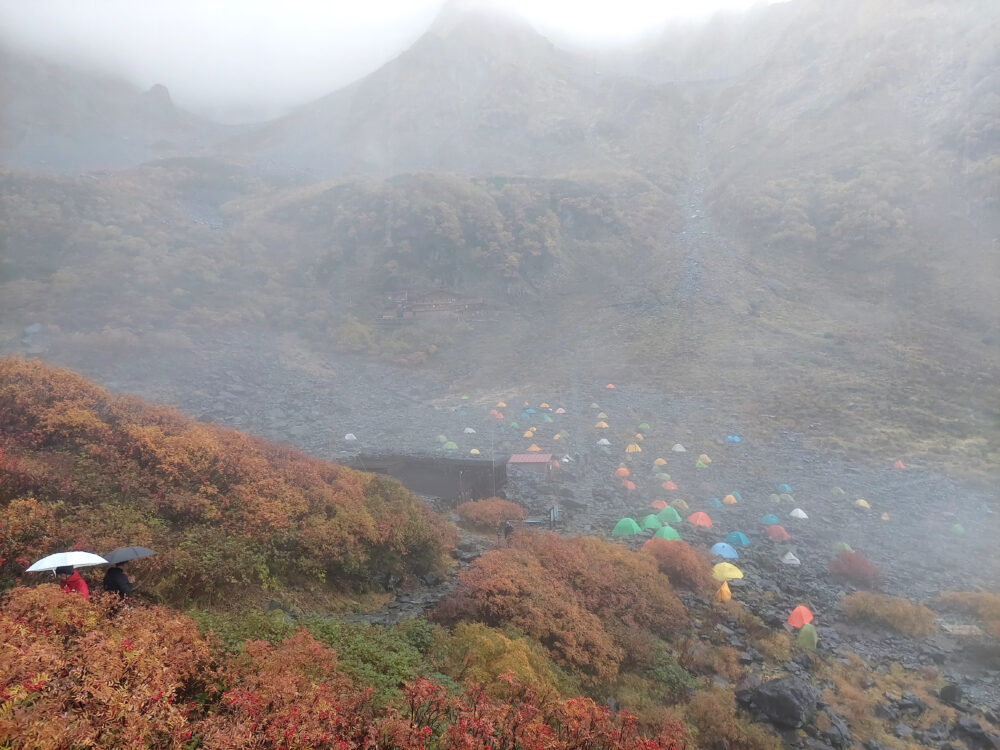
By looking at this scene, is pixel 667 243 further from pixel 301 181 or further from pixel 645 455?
pixel 301 181

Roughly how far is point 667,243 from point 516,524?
135 feet

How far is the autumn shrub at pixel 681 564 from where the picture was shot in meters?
14.5

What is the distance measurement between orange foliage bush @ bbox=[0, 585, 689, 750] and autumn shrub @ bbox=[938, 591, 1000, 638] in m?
12.7

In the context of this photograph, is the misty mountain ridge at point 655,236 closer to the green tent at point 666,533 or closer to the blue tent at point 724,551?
the blue tent at point 724,551

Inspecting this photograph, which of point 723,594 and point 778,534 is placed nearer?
point 723,594

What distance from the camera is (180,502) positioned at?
10023mm

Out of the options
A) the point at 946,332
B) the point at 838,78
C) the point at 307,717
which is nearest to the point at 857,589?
the point at 307,717

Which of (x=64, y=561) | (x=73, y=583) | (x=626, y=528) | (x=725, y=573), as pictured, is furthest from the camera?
(x=626, y=528)

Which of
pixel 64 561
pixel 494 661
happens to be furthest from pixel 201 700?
pixel 494 661

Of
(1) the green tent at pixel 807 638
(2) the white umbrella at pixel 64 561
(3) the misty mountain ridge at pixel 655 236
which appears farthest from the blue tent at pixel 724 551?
(2) the white umbrella at pixel 64 561

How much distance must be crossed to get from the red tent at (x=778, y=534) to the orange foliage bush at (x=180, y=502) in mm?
12771

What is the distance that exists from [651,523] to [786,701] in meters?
9.29

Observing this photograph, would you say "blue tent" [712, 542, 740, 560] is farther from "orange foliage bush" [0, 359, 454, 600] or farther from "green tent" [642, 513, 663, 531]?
"orange foliage bush" [0, 359, 454, 600]

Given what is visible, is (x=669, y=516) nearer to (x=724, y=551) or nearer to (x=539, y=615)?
(x=724, y=551)
